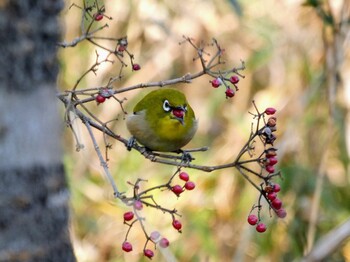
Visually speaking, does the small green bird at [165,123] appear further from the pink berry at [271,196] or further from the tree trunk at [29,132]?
the tree trunk at [29,132]

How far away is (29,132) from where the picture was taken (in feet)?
5.24

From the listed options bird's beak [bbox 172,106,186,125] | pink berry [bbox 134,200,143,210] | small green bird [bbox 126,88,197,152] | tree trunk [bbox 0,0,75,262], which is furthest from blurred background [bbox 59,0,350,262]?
tree trunk [bbox 0,0,75,262]

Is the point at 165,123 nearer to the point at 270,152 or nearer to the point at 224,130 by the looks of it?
the point at 270,152

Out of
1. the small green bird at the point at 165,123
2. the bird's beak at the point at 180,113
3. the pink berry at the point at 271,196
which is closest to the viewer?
the pink berry at the point at 271,196

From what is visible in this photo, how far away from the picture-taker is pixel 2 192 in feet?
5.19

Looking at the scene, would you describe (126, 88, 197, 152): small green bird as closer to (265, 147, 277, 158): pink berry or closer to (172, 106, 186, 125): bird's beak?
(172, 106, 186, 125): bird's beak

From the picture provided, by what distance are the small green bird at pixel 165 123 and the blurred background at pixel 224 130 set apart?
165cm

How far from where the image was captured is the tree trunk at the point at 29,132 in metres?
1.58

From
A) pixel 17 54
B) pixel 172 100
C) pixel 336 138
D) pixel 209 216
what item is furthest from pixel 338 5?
pixel 17 54

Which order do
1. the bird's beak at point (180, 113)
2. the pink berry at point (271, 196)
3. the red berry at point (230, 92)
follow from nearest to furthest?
the pink berry at point (271, 196)
the red berry at point (230, 92)
the bird's beak at point (180, 113)

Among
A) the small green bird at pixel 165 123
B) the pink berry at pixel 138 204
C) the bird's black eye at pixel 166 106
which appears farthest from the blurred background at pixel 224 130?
the pink berry at pixel 138 204

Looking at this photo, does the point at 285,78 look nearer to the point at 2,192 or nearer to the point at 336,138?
the point at 336,138

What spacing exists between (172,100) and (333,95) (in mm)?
1477

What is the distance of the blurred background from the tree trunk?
374cm
